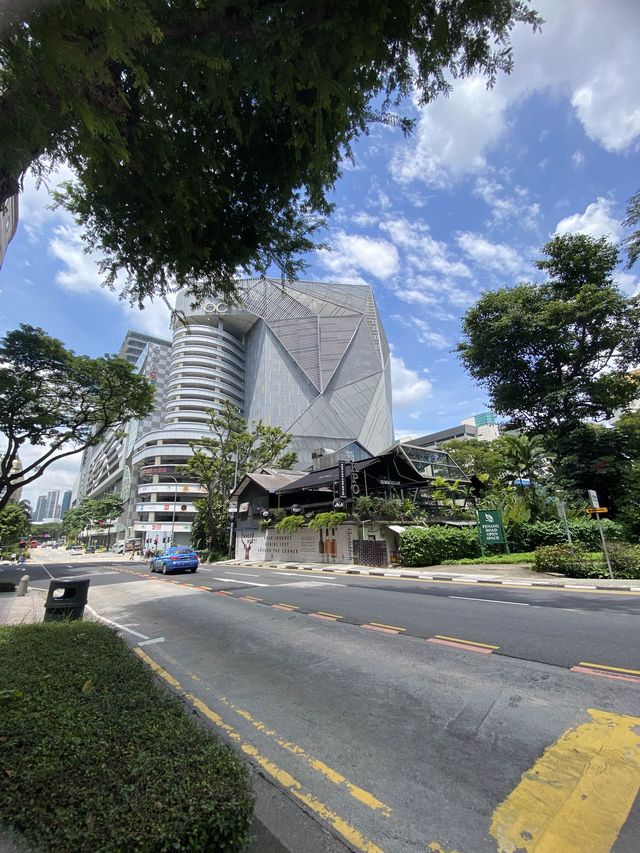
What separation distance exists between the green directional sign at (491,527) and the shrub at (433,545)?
140 centimetres

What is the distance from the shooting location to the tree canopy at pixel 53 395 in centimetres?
1598

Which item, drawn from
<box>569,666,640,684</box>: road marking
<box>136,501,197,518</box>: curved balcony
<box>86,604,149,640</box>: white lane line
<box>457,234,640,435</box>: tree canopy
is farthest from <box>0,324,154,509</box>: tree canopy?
<box>136,501,197,518</box>: curved balcony

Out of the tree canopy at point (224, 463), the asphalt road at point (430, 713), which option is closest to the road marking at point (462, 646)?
the asphalt road at point (430, 713)

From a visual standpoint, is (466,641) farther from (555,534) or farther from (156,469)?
(156,469)

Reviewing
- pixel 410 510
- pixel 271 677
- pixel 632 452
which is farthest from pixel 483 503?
pixel 271 677

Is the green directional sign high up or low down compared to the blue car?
up

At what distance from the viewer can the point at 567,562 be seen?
50.6ft

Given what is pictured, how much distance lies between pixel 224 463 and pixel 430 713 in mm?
35356

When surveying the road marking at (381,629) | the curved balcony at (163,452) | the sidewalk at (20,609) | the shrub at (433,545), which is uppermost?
the curved balcony at (163,452)

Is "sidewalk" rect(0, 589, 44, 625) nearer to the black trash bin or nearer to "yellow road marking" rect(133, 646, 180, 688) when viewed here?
the black trash bin

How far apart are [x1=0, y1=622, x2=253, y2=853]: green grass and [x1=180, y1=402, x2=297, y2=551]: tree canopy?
33.6 meters

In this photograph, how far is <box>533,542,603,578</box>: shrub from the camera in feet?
48.8

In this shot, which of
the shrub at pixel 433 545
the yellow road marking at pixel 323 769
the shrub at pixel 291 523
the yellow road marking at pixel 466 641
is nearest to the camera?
the yellow road marking at pixel 323 769

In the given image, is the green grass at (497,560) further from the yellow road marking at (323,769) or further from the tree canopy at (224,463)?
the tree canopy at (224,463)
